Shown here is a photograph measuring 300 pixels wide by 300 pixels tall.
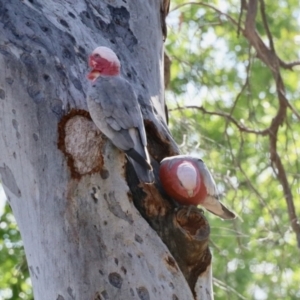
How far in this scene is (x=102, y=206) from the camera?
2.55m

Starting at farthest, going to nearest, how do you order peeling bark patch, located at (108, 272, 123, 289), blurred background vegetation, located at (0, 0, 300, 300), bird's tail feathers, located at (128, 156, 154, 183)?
blurred background vegetation, located at (0, 0, 300, 300)
bird's tail feathers, located at (128, 156, 154, 183)
peeling bark patch, located at (108, 272, 123, 289)

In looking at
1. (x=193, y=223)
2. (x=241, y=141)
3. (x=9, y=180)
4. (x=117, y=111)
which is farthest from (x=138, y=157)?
(x=241, y=141)

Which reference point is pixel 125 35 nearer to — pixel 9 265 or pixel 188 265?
pixel 188 265

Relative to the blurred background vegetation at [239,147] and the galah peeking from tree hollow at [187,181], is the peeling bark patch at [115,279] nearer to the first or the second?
the galah peeking from tree hollow at [187,181]

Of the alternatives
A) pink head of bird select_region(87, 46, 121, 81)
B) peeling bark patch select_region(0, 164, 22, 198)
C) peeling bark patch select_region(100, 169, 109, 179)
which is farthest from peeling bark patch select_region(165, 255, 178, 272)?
pink head of bird select_region(87, 46, 121, 81)

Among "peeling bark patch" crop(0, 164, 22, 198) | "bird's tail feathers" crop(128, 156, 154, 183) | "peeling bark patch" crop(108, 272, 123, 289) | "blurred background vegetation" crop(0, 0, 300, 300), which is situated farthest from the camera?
"blurred background vegetation" crop(0, 0, 300, 300)

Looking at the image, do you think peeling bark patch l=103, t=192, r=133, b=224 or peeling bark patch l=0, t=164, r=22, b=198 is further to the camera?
peeling bark patch l=0, t=164, r=22, b=198

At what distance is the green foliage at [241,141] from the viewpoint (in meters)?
4.66

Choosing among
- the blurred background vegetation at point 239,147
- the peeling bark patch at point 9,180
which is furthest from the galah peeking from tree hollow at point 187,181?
the blurred background vegetation at point 239,147

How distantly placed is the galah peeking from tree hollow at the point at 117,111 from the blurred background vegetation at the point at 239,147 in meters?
1.51

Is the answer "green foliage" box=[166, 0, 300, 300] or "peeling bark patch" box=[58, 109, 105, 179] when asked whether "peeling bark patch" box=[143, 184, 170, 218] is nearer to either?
"peeling bark patch" box=[58, 109, 105, 179]

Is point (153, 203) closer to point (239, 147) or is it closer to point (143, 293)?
point (143, 293)

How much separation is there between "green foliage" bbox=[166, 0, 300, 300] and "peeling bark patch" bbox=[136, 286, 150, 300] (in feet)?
5.57

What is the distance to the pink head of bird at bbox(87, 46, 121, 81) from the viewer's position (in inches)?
106
